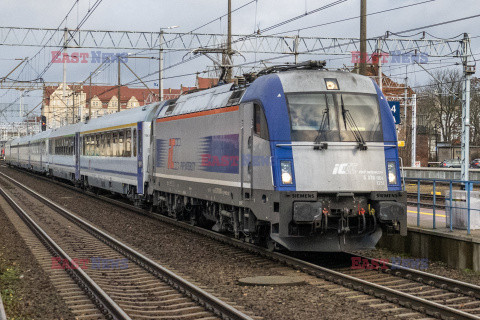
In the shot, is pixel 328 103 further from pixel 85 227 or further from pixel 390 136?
pixel 85 227

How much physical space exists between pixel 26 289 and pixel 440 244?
7.06 meters

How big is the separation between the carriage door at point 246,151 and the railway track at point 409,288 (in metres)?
1.36

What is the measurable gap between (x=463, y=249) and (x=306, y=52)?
19076mm

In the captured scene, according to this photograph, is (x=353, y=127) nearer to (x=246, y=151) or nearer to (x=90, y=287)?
(x=246, y=151)

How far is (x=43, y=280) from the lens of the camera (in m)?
10.6

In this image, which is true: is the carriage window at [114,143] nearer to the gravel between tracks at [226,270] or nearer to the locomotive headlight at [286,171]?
the gravel between tracks at [226,270]

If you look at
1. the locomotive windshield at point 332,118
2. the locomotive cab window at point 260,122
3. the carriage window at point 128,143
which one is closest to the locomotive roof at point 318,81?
the locomotive windshield at point 332,118

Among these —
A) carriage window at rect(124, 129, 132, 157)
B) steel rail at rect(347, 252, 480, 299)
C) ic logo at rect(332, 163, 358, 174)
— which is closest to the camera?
steel rail at rect(347, 252, 480, 299)

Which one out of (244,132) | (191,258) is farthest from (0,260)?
(244,132)

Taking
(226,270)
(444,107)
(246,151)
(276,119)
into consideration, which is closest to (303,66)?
(276,119)

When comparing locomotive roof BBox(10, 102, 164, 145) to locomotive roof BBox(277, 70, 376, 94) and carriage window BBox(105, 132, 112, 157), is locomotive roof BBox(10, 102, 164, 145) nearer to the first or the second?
carriage window BBox(105, 132, 112, 157)

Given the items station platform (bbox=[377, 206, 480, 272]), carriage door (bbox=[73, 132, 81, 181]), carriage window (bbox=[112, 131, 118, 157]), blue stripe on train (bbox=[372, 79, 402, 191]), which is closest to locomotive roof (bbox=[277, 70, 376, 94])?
blue stripe on train (bbox=[372, 79, 402, 191])

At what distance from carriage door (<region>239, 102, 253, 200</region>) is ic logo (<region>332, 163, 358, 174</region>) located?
164cm

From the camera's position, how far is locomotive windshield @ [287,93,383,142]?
11031 mm
